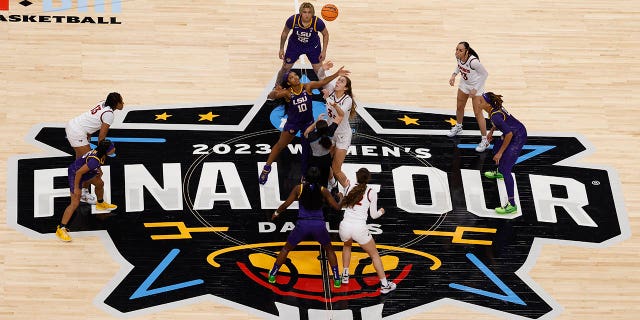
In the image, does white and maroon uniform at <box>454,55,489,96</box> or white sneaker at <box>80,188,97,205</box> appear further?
white and maroon uniform at <box>454,55,489,96</box>

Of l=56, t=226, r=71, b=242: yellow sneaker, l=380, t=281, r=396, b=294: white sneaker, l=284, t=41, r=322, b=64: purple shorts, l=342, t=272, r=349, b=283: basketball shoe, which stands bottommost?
l=380, t=281, r=396, b=294: white sneaker

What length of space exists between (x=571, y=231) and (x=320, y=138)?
3.69 meters

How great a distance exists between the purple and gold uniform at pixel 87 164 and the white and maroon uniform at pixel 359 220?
3.20 m

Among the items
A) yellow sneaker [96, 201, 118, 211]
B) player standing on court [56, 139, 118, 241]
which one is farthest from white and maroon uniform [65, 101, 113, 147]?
yellow sneaker [96, 201, 118, 211]

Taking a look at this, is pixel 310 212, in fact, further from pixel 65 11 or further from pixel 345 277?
pixel 65 11

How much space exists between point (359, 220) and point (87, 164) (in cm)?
349

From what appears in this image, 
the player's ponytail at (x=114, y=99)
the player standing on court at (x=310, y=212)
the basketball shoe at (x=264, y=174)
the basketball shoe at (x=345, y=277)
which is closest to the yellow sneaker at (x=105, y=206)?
the player's ponytail at (x=114, y=99)

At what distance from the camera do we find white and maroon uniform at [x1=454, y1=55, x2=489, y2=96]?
15.4m

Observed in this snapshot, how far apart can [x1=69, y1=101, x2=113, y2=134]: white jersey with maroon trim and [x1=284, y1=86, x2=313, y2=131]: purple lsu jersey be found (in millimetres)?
2399

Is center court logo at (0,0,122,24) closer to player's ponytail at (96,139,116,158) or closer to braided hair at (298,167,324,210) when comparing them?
player's ponytail at (96,139,116,158)

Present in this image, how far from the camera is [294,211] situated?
582 inches

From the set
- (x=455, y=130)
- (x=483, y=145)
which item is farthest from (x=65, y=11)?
(x=483, y=145)

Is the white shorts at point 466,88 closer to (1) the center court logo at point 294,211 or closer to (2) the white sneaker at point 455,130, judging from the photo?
(2) the white sneaker at point 455,130

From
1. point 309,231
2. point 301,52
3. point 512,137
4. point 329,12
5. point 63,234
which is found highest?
point 329,12
